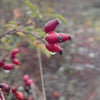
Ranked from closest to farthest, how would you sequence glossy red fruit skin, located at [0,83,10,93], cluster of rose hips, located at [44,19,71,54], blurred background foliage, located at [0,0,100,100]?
1. cluster of rose hips, located at [44,19,71,54]
2. glossy red fruit skin, located at [0,83,10,93]
3. blurred background foliage, located at [0,0,100,100]

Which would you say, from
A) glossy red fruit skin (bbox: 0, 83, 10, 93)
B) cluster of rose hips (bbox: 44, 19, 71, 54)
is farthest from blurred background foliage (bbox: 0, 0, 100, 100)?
cluster of rose hips (bbox: 44, 19, 71, 54)

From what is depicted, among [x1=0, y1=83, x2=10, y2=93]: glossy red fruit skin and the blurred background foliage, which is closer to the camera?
[x1=0, y1=83, x2=10, y2=93]: glossy red fruit skin

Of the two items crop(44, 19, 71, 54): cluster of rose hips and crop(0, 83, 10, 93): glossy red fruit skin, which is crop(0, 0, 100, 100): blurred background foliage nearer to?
crop(0, 83, 10, 93): glossy red fruit skin

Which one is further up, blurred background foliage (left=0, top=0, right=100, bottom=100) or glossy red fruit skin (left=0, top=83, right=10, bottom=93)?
A: blurred background foliage (left=0, top=0, right=100, bottom=100)

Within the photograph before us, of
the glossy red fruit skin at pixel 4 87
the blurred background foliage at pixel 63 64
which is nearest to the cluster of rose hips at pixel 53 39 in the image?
the glossy red fruit skin at pixel 4 87

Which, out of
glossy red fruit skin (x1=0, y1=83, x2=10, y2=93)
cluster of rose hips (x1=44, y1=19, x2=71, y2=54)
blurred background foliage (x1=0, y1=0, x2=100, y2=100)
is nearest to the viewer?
cluster of rose hips (x1=44, y1=19, x2=71, y2=54)

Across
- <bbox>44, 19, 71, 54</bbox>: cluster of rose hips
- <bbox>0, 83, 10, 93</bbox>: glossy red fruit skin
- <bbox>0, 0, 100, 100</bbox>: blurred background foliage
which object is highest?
<bbox>0, 0, 100, 100</bbox>: blurred background foliage

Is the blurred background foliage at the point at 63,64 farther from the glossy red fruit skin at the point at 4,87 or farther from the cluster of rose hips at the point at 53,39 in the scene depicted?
the cluster of rose hips at the point at 53,39

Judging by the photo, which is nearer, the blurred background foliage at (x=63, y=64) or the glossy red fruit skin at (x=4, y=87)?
the glossy red fruit skin at (x=4, y=87)

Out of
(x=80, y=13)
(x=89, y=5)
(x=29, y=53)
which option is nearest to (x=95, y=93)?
(x=29, y=53)

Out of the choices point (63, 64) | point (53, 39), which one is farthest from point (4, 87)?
point (63, 64)

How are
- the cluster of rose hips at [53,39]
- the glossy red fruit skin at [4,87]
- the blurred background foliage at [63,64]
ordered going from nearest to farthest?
the cluster of rose hips at [53,39] < the glossy red fruit skin at [4,87] < the blurred background foliage at [63,64]

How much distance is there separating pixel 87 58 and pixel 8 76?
75.8 inches

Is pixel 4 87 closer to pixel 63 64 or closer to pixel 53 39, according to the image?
pixel 53 39
